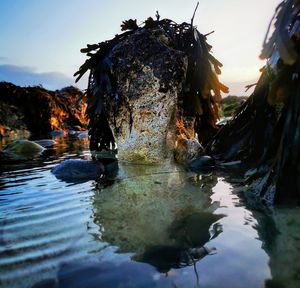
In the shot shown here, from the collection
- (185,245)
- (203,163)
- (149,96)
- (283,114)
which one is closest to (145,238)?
(185,245)

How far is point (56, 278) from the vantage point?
4.79 feet

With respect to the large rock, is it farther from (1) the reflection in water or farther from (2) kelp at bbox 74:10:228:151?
(1) the reflection in water

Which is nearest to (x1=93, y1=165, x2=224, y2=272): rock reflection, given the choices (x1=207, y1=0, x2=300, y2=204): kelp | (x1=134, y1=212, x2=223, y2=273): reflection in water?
(x1=134, y1=212, x2=223, y2=273): reflection in water

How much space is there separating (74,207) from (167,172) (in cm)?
159

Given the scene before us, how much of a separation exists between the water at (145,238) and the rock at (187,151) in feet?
4.76

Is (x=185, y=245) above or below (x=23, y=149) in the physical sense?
below

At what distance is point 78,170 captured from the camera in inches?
162

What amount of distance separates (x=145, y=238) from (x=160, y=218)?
1.19 feet

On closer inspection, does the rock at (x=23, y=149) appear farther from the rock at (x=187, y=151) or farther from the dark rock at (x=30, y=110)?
the dark rock at (x=30, y=110)

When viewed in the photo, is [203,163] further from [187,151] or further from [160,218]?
[160,218]

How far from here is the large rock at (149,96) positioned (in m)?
4.77

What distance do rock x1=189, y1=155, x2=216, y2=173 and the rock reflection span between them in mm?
764

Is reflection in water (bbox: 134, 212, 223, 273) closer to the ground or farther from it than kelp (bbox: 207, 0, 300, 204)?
closer to the ground

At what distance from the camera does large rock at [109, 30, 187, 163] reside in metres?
4.77
